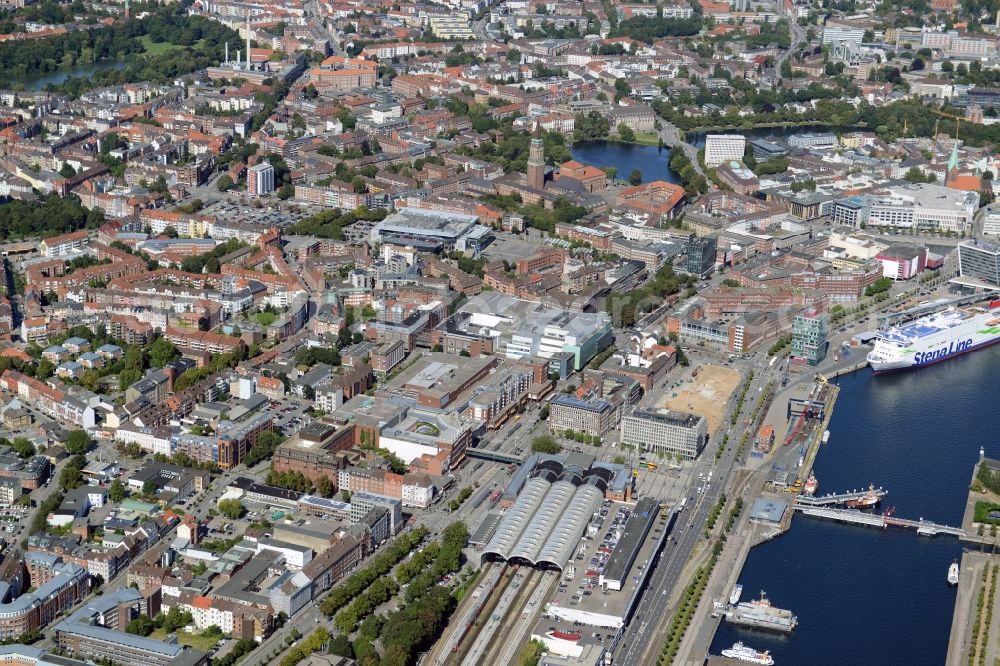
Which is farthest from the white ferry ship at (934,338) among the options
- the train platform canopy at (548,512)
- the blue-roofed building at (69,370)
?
the blue-roofed building at (69,370)

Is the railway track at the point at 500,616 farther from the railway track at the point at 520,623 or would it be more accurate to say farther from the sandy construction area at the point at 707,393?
the sandy construction area at the point at 707,393

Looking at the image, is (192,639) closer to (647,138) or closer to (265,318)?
(265,318)

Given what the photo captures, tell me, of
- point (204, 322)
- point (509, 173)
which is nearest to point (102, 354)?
point (204, 322)

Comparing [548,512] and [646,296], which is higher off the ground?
[646,296]

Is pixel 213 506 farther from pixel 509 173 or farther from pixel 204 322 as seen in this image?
pixel 509 173

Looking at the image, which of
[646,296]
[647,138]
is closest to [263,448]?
[646,296]

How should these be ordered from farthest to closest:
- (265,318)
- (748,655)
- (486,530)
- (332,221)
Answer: (332,221) → (265,318) → (486,530) → (748,655)

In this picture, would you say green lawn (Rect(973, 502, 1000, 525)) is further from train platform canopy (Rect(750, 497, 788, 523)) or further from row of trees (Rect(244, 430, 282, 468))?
row of trees (Rect(244, 430, 282, 468))
